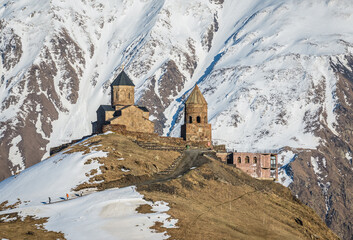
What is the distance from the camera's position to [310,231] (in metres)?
63.9

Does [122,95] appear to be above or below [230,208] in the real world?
above

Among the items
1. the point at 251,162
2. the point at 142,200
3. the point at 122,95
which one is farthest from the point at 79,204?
the point at 122,95

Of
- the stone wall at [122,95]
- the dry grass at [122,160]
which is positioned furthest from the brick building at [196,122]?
the dry grass at [122,160]

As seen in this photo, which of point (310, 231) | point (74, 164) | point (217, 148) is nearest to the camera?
point (310, 231)

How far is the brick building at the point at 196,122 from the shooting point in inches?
3866

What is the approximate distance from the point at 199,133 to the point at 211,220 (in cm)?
4405

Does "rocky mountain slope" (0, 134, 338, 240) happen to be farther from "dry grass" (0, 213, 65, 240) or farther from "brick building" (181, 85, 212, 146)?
"brick building" (181, 85, 212, 146)

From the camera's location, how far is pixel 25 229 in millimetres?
51438

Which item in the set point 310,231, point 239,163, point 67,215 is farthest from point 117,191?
point 239,163

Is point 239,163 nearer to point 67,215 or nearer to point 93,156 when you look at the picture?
point 93,156

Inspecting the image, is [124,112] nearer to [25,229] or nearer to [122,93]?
[122,93]

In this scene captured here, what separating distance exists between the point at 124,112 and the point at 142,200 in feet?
164

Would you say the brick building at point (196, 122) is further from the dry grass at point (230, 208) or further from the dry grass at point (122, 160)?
the dry grass at point (230, 208)

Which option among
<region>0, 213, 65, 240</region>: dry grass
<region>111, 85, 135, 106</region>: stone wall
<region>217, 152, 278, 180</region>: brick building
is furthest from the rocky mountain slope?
<region>111, 85, 135, 106</region>: stone wall
